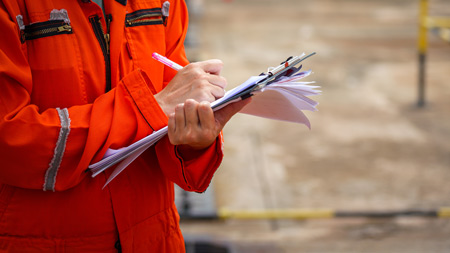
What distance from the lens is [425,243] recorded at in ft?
13.5

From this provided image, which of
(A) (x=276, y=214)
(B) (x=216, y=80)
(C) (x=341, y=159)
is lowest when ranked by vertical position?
(A) (x=276, y=214)

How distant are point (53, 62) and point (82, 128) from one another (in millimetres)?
189

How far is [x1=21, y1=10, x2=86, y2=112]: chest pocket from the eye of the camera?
1554 mm

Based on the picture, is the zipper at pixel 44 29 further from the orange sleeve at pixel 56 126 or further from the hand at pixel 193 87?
the hand at pixel 193 87

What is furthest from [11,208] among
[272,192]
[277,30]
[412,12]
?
[412,12]

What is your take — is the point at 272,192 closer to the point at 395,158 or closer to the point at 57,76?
the point at 395,158

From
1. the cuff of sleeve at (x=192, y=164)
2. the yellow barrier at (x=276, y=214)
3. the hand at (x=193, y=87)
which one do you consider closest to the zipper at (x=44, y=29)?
the hand at (x=193, y=87)

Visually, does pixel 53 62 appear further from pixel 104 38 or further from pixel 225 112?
pixel 225 112

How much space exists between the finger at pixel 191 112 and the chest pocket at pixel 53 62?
13.0 inches

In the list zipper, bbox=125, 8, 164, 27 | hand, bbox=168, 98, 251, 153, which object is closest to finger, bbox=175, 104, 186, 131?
hand, bbox=168, 98, 251, 153

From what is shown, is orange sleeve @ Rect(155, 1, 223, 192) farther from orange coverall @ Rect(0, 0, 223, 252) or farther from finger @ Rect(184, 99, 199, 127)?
finger @ Rect(184, 99, 199, 127)

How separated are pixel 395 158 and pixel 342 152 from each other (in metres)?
0.50

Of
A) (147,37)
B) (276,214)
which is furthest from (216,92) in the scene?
(276,214)

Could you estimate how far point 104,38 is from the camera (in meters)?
1.66
